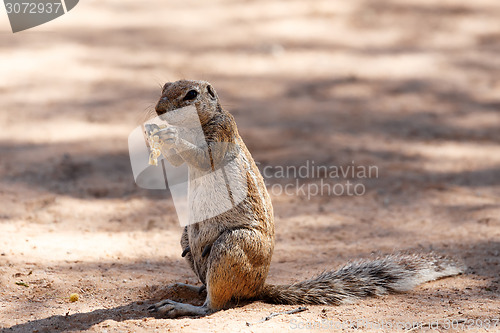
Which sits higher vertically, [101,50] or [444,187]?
[101,50]

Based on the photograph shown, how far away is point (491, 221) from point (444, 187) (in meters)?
1.14

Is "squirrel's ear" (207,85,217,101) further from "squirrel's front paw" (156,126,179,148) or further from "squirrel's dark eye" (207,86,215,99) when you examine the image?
"squirrel's front paw" (156,126,179,148)

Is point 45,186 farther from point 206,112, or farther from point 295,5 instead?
point 295,5

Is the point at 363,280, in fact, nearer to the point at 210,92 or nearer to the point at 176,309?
the point at 176,309

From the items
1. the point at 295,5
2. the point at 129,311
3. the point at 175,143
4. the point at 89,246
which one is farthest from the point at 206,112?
the point at 295,5

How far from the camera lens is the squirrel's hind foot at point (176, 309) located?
411cm

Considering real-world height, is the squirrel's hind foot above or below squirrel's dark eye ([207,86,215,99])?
below

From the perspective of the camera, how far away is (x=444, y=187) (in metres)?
7.17
